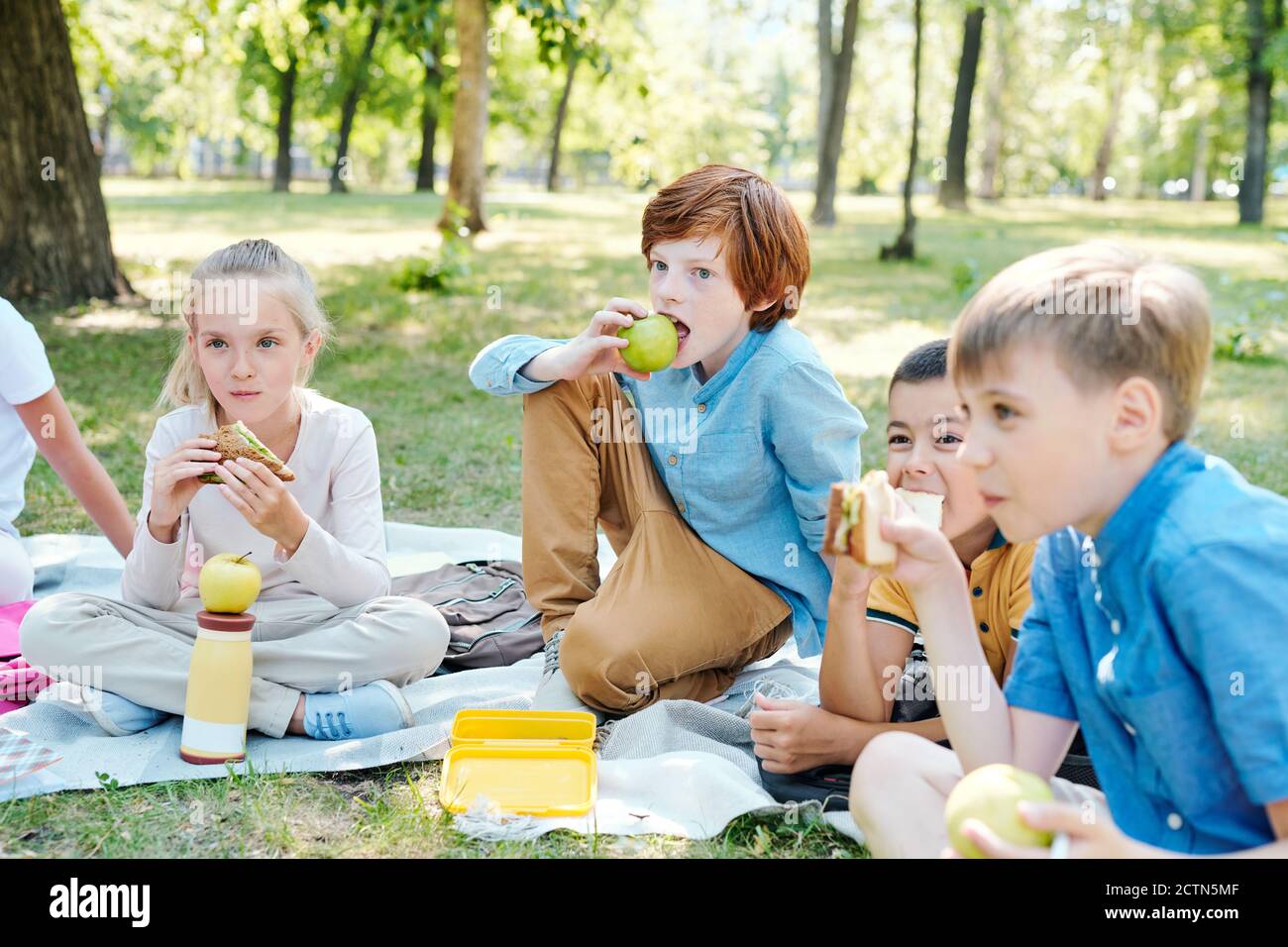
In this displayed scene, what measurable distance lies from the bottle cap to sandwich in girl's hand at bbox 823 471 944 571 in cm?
151

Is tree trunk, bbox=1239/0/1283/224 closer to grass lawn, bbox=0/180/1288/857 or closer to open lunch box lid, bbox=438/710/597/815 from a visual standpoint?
grass lawn, bbox=0/180/1288/857

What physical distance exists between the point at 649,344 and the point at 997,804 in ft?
5.73

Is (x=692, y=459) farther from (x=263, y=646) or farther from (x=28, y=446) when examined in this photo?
(x=28, y=446)

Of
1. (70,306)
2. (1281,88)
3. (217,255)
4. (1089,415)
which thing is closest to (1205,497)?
(1089,415)

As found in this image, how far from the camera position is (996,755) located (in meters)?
2.26

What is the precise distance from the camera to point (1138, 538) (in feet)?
6.38

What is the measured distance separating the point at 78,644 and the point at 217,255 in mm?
1152

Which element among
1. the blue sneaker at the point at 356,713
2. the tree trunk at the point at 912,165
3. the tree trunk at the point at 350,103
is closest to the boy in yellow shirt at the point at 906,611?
the blue sneaker at the point at 356,713

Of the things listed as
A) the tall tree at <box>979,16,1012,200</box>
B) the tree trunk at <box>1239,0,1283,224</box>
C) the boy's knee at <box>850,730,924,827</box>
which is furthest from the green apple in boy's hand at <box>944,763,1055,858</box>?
the tall tree at <box>979,16,1012,200</box>

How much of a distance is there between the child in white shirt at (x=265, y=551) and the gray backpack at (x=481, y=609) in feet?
0.91

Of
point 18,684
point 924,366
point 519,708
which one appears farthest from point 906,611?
point 18,684

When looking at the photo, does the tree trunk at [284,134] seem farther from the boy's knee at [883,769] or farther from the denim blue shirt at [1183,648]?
the denim blue shirt at [1183,648]

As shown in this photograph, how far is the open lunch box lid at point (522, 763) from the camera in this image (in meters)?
2.89
